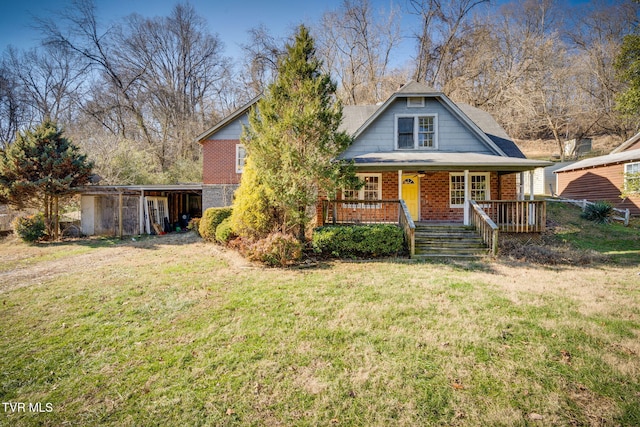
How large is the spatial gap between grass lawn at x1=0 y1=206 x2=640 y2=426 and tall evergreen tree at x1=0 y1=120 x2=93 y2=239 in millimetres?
8113

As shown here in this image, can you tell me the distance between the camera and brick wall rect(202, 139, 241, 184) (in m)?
15.2

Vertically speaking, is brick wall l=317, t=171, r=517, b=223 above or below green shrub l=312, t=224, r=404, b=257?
above

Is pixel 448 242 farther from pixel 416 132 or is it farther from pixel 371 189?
pixel 416 132

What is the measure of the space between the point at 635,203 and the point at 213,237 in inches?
874

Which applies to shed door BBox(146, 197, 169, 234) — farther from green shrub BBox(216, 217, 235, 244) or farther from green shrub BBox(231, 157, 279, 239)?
green shrub BBox(231, 157, 279, 239)

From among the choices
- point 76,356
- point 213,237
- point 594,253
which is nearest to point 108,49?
point 213,237

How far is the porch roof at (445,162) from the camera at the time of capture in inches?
428

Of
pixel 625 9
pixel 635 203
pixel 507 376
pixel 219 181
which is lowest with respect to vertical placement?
pixel 507 376

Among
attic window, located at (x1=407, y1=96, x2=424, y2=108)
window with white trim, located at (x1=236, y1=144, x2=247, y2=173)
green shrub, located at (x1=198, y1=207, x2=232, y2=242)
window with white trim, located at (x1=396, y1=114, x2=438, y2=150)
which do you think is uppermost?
attic window, located at (x1=407, y1=96, x2=424, y2=108)

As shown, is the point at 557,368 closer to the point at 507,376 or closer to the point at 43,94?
the point at 507,376

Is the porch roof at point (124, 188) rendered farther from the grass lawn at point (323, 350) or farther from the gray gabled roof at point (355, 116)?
the grass lawn at point (323, 350)

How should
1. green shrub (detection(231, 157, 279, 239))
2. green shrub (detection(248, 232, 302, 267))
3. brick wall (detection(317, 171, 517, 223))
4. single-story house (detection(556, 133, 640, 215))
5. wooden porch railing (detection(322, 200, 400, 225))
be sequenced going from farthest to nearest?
single-story house (detection(556, 133, 640, 215)) < brick wall (detection(317, 171, 517, 223)) < wooden porch railing (detection(322, 200, 400, 225)) < green shrub (detection(231, 157, 279, 239)) < green shrub (detection(248, 232, 302, 267))

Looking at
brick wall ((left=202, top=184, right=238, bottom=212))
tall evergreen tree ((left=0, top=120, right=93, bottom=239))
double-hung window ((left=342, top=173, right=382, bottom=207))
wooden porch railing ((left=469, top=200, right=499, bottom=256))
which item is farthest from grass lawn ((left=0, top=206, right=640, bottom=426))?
brick wall ((left=202, top=184, right=238, bottom=212))

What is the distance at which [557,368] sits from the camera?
3.55 metres
